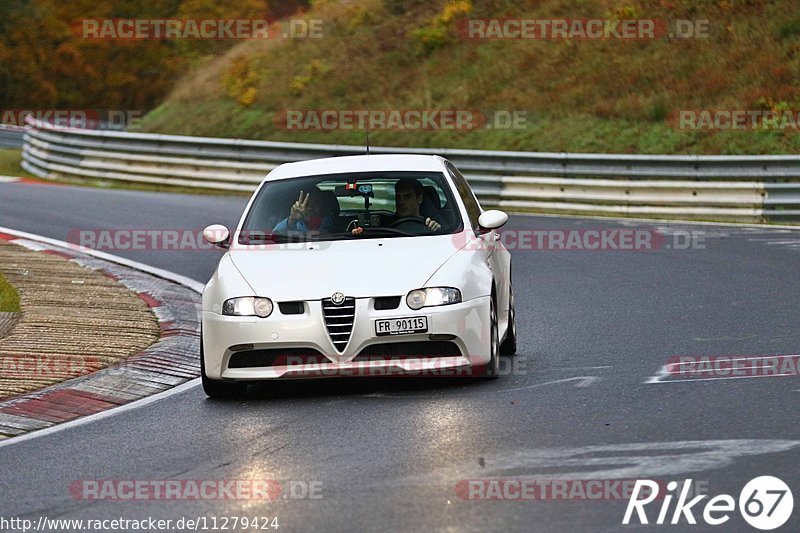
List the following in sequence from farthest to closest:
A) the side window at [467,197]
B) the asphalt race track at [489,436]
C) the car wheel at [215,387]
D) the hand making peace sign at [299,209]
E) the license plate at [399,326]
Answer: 1. the side window at [467,197]
2. the hand making peace sign at [299,209]
3. the car wheel at [215,387]
4. the license plate at [399,326]
5. the asphalt race track at [489,436]

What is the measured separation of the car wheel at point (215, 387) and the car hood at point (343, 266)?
645mm

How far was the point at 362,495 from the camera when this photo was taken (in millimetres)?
6840

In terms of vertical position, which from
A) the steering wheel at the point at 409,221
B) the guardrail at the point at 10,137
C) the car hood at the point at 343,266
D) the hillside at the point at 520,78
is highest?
the hillside at the point at 520,78

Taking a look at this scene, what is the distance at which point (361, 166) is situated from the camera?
11.0 metres

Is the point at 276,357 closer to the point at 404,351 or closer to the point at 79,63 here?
the point at 404,351

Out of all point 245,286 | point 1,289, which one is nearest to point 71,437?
point 245,286

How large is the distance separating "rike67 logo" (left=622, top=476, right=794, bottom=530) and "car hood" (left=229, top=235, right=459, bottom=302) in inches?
121

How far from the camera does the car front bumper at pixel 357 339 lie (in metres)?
9.34

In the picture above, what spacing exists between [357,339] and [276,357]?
581 millimetres

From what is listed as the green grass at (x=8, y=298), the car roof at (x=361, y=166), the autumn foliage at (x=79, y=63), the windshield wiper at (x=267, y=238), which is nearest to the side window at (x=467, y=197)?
the car roof at (x=361, y=166)

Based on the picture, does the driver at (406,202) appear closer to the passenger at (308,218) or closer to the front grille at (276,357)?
the passenger at (308,218)

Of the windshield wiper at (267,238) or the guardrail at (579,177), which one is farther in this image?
the guardrail at (579,177)

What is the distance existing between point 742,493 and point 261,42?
37297 mm

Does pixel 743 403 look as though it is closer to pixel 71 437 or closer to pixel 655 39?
pixel 71 437
